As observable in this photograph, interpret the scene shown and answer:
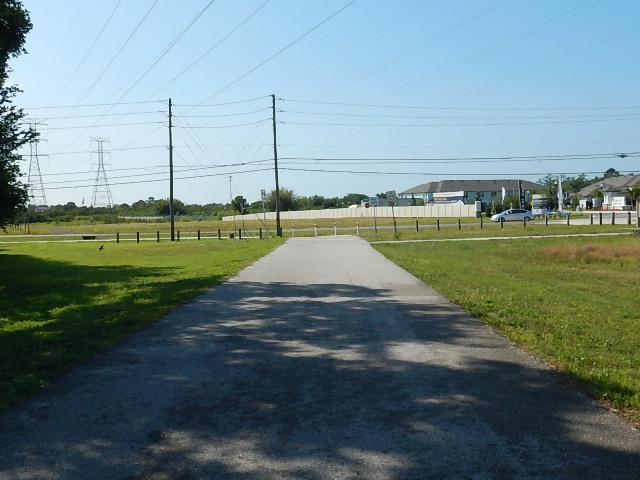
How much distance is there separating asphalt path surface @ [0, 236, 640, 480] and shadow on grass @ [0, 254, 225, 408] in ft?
1.40

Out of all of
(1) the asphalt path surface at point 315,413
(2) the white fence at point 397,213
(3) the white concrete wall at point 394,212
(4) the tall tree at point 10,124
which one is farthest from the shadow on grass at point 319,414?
(3) the white concrete wall at point 394,212

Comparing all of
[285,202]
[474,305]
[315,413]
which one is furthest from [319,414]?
[285,202]

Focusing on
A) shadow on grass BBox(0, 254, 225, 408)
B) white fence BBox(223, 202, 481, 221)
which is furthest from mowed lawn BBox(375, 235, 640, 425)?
white fence BBox(223, 202, 481, 221)

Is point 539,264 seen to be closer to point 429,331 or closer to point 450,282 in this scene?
point 450,282

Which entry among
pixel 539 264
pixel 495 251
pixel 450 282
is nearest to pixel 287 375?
pixel 450 282

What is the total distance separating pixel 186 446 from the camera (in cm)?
516

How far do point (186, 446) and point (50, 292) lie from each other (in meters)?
14.7

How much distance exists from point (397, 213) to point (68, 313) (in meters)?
93.7

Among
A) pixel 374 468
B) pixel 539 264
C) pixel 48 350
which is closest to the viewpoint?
pixel 374 468

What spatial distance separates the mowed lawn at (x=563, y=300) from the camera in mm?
7618

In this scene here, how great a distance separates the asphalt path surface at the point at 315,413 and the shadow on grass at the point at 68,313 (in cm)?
43

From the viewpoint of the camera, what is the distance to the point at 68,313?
1334 centimetres

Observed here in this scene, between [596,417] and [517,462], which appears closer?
[517,462]

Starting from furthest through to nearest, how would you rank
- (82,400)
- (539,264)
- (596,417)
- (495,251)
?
(495,251), (539,264), (82,400), (596,417)
